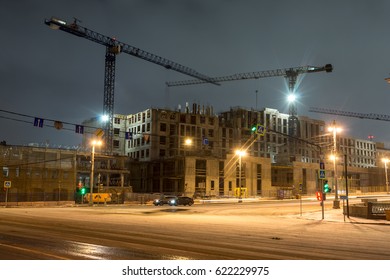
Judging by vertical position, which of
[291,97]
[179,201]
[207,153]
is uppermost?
[291,97]

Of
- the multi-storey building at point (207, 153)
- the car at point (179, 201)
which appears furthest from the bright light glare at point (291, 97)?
the car at point (179, 201)

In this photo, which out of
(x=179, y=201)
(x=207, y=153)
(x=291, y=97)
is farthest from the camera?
(x=291, y=97)

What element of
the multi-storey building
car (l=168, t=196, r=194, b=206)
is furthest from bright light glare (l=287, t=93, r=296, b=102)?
car (l=168, t=196, r=194, b=206)

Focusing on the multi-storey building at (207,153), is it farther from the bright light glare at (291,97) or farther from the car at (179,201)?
the car at (179,201)

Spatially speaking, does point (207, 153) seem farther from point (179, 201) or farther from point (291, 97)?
point (291, 97)

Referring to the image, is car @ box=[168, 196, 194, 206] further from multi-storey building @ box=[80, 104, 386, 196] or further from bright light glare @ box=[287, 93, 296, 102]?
bright light glare @ box=[287, 93, 296, 102]

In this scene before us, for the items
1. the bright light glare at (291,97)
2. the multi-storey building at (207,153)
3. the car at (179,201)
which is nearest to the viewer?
the car at (179,201)

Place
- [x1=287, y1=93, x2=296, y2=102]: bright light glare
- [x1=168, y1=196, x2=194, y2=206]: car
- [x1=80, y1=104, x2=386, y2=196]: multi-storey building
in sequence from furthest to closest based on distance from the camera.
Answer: [x1=287, y1=93, x2=296, y2=102]: bright light glare, [x1=80, y1=104, x2=386, y2=196]: multi-storey building, [x1=168, y1=196, x2=194, y2=206]: car

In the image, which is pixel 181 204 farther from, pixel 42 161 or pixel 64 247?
pixel 64 247

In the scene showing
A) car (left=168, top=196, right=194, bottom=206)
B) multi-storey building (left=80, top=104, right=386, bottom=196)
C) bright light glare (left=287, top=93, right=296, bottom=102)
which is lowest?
car (left=168, top=196, right=194, bottom=206)

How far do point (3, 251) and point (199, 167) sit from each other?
75.0 meters

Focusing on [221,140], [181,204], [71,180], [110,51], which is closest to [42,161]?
[71,180]

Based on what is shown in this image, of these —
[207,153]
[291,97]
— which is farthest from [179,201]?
[291,97]

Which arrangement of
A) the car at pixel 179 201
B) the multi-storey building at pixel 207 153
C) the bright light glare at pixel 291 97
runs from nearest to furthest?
the car at pixel 179 201 < the multi-storey building at pixel 207 153 < the bright light glare at pixel 291 97
